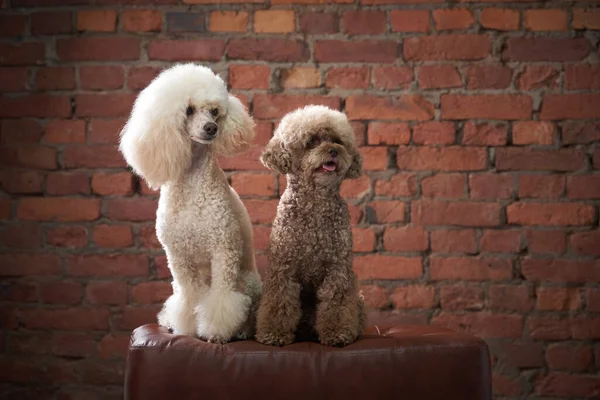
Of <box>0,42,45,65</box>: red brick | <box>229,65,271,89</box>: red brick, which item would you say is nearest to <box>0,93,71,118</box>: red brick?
<box>0,42,45,65</box>: red brick

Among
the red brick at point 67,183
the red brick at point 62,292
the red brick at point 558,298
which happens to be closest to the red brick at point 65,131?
the red brick at point 67,183

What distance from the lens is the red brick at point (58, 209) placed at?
2068 mm

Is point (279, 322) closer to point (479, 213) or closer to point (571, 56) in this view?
point (479, 213)

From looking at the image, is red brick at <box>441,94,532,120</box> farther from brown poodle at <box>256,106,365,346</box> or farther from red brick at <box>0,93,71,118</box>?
red brick at <box>0,93,71,118</box>

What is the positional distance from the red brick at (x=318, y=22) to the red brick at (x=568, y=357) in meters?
1.24

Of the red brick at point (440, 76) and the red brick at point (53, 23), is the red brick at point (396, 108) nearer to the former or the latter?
the red brick at point (440, 76)

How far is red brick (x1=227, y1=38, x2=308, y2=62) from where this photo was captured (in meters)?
2.02

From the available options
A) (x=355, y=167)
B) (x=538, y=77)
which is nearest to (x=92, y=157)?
(x=355, y=167)

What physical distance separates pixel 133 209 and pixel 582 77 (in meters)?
1.50

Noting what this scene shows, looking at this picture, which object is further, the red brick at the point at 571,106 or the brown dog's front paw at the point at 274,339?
the red brick at the point at 571,106

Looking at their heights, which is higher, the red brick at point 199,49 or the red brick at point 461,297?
the red brick at point 199,49

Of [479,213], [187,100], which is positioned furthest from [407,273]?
[187,100]

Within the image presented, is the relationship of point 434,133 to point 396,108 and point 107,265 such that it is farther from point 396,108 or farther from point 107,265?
point 107,265

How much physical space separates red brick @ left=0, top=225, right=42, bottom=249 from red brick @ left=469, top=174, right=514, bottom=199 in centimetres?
142
